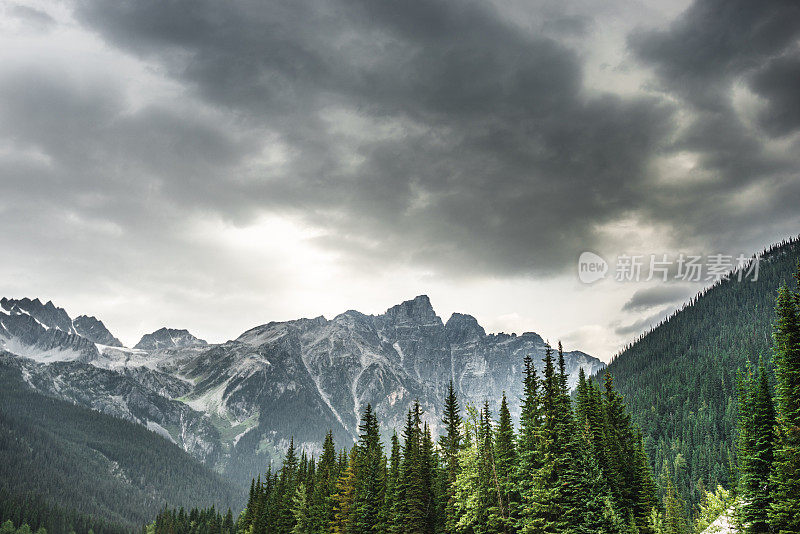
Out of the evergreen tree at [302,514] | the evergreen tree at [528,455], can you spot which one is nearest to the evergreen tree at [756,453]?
the evergreen tree at [528,455]

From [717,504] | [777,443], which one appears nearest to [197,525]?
[717,504]

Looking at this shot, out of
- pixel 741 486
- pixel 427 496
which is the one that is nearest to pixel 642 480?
pixel 741 486

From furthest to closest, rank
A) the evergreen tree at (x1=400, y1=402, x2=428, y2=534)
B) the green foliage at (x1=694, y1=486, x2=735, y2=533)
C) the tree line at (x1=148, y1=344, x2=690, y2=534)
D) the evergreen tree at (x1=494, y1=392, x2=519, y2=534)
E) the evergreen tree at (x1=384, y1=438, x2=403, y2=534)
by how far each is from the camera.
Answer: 1. the evergreen tree at (x1=384, y1=438, x2=403, y2=534)
2. the evergreen tree at (x1=400, y1=402, x2=428, y2=534)
3. the green foliage at (x1=694, y1=486, x2=735, y2=533)
4. the evergreen tree at (x1=494, y1=392, x2=519, y2=534)
5. the tree line at (x1=148, y1=344, x2=690, y2=534)

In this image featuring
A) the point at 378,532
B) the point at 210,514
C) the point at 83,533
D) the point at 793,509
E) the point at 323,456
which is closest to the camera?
the point at 793,509

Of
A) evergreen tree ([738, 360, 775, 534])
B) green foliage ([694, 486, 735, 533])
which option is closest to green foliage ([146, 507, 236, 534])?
green foliage ([694, 486, 735, 533])

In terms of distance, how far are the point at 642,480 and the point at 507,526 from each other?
1388 centimetres

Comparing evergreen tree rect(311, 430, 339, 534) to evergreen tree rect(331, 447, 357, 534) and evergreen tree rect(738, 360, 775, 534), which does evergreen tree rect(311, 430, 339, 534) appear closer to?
evergreen tree rect(331, 447, 357, 534)

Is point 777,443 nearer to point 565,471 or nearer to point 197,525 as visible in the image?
point 565,471

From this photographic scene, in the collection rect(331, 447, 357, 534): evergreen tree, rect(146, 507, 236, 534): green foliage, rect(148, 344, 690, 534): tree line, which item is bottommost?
rect(146, 507, 236, 534): green foliage

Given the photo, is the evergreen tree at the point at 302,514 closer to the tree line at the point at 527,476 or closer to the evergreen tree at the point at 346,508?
the evergreen tree at the point at 346,508

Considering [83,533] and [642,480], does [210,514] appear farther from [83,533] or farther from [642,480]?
[642,480]

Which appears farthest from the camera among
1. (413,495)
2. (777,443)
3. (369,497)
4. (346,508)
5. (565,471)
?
(346,508)

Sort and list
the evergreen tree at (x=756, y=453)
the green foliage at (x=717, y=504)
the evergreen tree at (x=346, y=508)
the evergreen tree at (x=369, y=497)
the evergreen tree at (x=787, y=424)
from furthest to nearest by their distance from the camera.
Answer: the evergreen tree at (x=346, y=508), the evergreen tree at (x=369, y=497), the green foliage at (x=717, y=504), the evergreen tree at (x=756, y=453), the evergreen tree at (x=787, y=424)

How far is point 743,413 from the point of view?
50.1 meters
